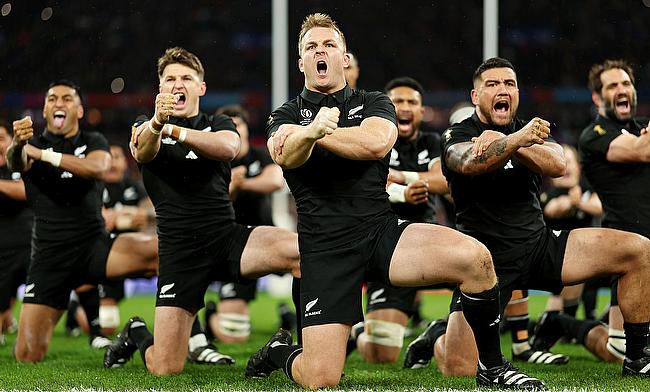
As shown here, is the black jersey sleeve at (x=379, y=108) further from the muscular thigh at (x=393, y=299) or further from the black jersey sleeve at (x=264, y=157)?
the black jersey sleeve at (x=264, y=157)

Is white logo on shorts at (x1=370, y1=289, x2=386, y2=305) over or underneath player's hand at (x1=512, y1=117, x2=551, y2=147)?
underneath

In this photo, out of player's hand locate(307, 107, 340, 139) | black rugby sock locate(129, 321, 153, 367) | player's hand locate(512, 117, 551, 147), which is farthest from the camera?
black rugby sock locate(129, 321, 153, 367)

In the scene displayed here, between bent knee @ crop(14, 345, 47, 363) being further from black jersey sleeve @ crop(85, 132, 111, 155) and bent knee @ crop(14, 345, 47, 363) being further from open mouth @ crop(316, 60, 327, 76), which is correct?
open mouth @ crop(316, 60, 327, 76)

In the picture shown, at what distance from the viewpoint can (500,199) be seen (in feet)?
19.7

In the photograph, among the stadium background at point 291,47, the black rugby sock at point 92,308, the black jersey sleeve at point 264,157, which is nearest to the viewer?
the black rugby sock at point 92,308

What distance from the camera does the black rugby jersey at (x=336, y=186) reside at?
5.62 meters

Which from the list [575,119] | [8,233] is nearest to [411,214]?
[8,233]

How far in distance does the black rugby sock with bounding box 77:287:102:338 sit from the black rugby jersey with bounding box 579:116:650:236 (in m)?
4.16

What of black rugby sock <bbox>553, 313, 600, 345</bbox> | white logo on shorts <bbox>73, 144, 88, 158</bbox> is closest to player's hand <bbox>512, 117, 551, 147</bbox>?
black rugby sock <bbox>553, 313, 600, 345</bbox>

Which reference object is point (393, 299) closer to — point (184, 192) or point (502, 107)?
point (184, 192)

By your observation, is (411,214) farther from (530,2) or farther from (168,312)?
(530,2)

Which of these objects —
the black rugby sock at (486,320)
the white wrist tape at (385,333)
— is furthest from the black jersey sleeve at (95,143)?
the black rugby sock at (486,320)

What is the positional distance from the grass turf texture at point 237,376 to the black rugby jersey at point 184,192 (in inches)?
35.2

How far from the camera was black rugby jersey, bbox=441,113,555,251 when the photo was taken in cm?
595
